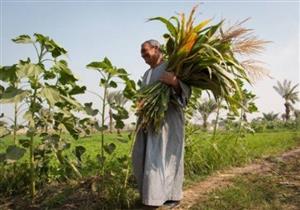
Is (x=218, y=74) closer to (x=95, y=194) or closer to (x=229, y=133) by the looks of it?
(x=95, y=194)

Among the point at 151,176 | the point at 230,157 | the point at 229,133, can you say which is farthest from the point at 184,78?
the point at 229,133

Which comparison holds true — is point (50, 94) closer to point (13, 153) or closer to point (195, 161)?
point (13, 153)

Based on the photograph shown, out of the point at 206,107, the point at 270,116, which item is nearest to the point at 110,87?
the point at 206,107

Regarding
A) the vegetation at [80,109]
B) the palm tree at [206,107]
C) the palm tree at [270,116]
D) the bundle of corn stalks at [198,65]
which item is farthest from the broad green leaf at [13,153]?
the palm tree at [270,116]

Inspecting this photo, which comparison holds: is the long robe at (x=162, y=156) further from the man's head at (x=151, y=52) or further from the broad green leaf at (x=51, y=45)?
the broad green leaf at (x=51, y=45)

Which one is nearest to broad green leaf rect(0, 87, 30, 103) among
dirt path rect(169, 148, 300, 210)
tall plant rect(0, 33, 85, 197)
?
tall plant rect(0, 33, 85, 197)

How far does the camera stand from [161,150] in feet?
14.3

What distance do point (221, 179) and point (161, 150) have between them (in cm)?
176

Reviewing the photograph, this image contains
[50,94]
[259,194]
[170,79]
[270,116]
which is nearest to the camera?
[50,94]

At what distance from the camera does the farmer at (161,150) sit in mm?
4262

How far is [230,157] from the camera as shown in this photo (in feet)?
23.2

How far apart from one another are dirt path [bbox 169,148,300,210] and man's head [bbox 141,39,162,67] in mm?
1498

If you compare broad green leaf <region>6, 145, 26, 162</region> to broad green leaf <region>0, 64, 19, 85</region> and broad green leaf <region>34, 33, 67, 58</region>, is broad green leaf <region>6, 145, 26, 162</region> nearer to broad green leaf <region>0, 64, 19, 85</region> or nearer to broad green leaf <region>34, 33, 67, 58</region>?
broad green leaf <region>0, 64, 19, 85</region>

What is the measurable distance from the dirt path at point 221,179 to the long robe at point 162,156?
13.9 inches
